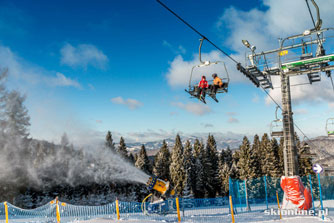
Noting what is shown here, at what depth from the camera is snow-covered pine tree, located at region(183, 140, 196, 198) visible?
4597 cm

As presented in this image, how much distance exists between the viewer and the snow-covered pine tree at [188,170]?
151 ft

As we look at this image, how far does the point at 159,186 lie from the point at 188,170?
3166 centimetres

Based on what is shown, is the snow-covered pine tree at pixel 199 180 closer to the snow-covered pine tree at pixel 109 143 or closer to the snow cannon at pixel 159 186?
the snow-covered pine tree at pixel 109 143

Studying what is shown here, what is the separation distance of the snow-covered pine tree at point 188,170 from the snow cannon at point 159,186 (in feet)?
94.8

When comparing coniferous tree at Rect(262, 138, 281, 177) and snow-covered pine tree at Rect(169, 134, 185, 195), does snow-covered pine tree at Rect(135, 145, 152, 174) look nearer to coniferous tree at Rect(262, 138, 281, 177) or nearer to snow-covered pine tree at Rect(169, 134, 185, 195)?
snow-covered pine tree at Rect(169, 134, 185, 195)

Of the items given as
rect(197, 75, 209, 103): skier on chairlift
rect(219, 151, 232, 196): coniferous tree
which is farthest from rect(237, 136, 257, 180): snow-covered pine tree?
rect(197, 75, 209, 103): skier on chairlift

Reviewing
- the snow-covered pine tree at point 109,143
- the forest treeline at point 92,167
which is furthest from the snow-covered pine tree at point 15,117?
the snow-covered pine tree at point 109,143

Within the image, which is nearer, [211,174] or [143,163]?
[211,174]

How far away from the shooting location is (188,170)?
48.4 metres

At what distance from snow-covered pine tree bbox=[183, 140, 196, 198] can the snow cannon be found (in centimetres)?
2889

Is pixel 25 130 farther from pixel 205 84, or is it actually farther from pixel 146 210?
pixel 205 84

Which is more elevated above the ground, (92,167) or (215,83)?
(215,83)

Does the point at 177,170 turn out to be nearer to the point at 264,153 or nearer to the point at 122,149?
the point at 122,149

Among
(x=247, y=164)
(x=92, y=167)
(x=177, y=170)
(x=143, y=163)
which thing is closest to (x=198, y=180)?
(x=177, y=170)
